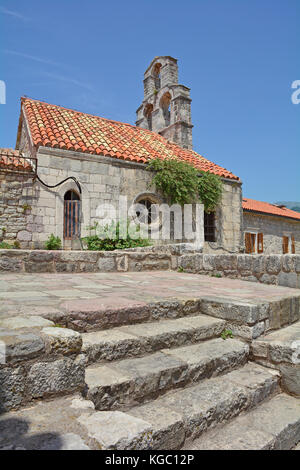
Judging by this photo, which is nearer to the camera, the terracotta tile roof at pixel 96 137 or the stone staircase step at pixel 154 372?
the stone staircase step at pixel 154 372

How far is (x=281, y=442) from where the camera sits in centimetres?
173

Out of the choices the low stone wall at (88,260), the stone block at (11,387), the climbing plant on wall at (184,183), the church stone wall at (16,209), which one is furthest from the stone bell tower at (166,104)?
the stone block at (11,387)

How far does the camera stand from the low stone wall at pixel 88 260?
4.60 m

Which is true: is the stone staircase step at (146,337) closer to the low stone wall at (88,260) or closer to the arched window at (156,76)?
the low stone wall at (88,260)

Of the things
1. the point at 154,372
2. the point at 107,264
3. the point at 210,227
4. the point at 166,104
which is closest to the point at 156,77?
the point at 166,104

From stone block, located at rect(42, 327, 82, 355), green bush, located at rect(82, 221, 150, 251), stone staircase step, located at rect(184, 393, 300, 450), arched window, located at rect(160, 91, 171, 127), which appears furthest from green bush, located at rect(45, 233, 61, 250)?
arched window, located at rect(160, 91, 171, 127)

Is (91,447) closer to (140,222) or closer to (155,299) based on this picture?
(155,299)

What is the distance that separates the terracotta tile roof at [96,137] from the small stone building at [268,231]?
388 centimetres

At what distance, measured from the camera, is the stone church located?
29.8ft

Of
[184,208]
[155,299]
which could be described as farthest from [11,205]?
[155,299]

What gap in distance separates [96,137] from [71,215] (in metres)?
3.28

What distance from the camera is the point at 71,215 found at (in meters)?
9.73

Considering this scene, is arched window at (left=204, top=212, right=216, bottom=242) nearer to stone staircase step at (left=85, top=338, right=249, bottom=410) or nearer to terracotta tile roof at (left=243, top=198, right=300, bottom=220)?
terracotta tile roof at (left=243, top=198, right=300, bottom=220)

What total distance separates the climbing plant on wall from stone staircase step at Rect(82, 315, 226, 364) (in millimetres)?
8868
